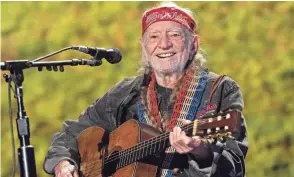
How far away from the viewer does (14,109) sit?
582 cm

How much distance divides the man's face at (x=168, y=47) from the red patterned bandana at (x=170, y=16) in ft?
0.07

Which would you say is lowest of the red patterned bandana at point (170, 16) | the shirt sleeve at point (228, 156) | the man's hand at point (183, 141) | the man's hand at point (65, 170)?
the man's hand at point (65, 170)

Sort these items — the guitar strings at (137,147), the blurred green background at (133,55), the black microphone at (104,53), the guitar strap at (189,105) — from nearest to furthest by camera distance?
the black microphone at (104,53)
the guitar strings at (137,147)
the guitar strap at (189,105)
the blurred green background at (133,55)

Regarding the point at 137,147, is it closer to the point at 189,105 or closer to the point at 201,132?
the point at 189,105

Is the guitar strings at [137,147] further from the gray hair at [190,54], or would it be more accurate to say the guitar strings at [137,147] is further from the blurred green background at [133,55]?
the blurred green background at [133,55]

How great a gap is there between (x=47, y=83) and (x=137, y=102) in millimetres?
1877

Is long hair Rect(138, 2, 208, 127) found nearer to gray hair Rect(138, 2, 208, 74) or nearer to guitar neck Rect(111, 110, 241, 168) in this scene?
gray hair Rect(138, 2, 208, 74)

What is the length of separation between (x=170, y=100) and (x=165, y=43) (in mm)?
306

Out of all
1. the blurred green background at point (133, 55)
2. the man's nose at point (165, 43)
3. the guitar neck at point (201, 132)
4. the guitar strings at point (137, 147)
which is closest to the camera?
the guitar neck at point (201, 132)

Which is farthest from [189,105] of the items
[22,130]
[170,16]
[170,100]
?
[22,130]

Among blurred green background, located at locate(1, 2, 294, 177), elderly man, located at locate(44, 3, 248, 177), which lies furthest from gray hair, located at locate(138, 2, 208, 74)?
blurred green background, located at locate(1, 2, 294, 177)

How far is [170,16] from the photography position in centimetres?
393

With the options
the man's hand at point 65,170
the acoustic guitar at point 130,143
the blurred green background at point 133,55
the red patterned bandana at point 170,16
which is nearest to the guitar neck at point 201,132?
the acoustic guitar at point 130,143

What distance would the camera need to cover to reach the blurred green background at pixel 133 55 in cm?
547
